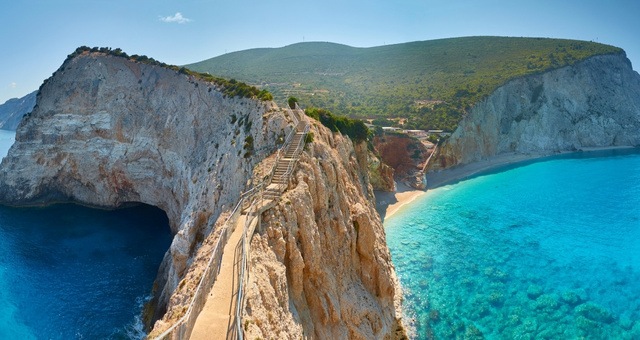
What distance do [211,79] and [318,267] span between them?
34333mm

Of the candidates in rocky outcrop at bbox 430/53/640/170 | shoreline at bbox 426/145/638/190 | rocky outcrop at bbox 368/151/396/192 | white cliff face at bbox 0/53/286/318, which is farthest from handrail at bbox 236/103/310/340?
rocky outcrop at bbox 430/53/640/170

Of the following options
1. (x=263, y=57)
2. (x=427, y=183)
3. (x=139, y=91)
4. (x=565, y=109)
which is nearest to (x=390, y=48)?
(x=263, y=57)

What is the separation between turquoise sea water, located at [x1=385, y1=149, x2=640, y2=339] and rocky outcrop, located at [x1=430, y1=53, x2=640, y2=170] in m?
18.9

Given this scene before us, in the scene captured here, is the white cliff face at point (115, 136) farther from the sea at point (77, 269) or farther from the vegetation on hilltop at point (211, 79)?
the sea at point (77, 269)

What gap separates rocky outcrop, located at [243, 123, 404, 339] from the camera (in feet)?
A: 48.5

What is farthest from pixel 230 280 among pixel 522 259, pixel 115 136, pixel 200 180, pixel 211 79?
pixel 115 136

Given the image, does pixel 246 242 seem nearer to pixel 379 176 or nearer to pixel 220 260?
pixel 220 260

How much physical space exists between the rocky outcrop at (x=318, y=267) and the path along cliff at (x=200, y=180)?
0.25 ft

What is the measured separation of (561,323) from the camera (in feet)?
90.0

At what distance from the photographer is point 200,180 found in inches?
1325

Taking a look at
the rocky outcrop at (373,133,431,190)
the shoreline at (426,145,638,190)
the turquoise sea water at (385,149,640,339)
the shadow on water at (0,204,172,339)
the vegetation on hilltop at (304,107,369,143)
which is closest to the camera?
the turquoise sea water at (385,149,640,339)

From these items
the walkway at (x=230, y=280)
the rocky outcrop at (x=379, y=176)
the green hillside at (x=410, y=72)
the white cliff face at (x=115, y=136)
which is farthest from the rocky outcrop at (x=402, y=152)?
the walkway at (x=230, y=280)

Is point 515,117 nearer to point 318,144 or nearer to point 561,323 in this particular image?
point 561,323

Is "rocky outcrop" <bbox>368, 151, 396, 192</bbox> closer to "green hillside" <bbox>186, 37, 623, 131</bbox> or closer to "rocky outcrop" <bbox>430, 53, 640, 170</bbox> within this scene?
"rocky outcrop" <bbox>430, 53, 640, 170</bbox>
